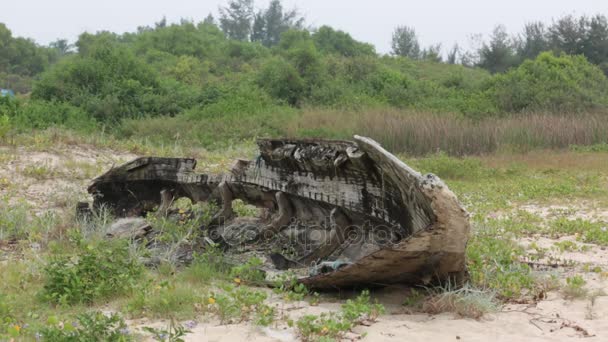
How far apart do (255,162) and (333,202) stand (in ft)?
4.07

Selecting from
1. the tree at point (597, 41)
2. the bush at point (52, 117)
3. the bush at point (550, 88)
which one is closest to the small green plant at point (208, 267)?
the bush at point (52, 117)

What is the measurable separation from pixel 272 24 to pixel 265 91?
1422 inches

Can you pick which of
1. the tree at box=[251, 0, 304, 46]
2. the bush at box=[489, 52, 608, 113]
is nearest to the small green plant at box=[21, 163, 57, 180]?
the bush at box=[489, 52, 608, 113]

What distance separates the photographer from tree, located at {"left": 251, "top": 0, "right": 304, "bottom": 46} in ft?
202

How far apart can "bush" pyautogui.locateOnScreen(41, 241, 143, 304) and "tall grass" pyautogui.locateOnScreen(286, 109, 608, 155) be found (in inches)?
531

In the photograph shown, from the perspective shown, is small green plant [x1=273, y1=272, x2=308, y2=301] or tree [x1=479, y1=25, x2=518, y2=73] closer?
small green plant [x1=273, y1=272, x2=308, y2=301]

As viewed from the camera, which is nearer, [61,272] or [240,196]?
[61,272]

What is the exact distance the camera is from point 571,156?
53.2 ft

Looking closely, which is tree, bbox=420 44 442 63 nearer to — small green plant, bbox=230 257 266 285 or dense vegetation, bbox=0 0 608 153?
dense vegetation, bbox=0 0 608 153

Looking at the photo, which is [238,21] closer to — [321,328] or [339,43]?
[339,43]

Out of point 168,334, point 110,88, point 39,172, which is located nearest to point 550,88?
point 110,88

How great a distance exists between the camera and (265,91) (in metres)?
27.2

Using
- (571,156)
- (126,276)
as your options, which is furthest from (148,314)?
(571,156)

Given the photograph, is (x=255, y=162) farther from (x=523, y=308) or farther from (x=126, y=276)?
(x=523, y=308)
